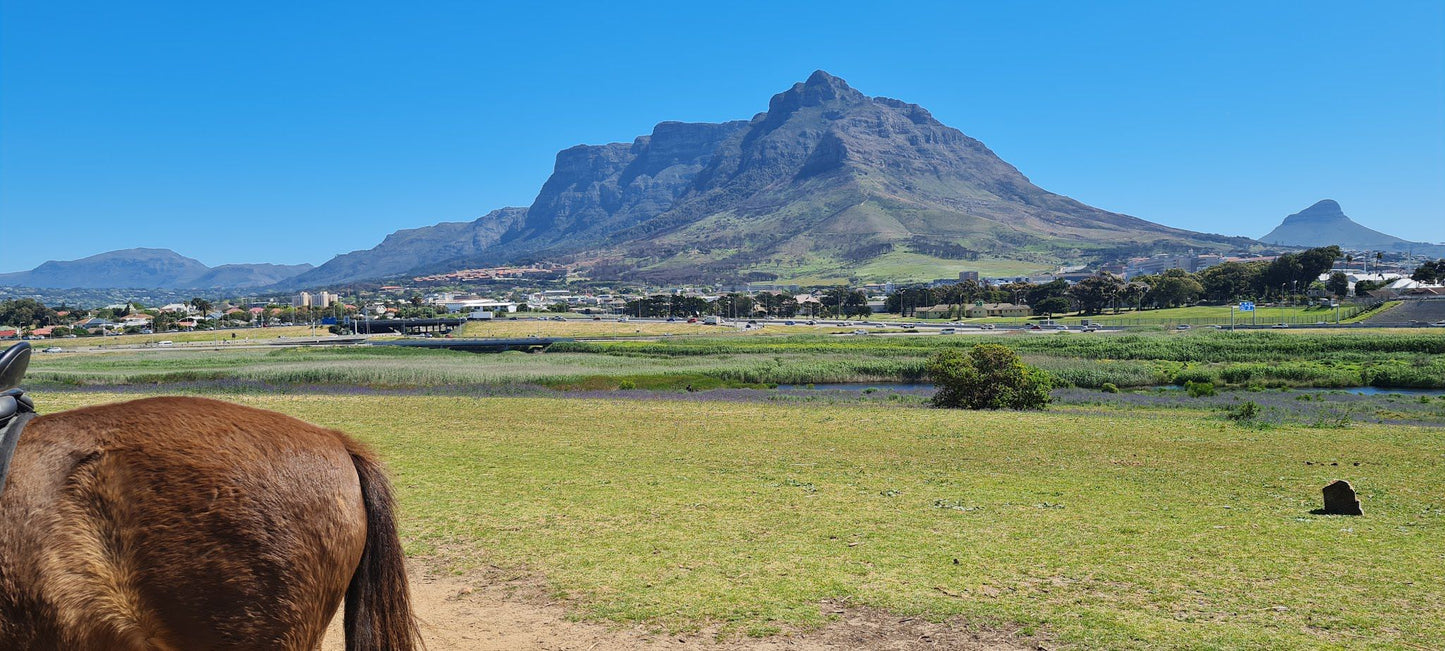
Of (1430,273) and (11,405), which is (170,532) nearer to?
(11,405)

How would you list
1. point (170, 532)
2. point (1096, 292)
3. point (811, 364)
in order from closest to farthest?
point (170, 532) < point (811, 364) < point (1096, 292)

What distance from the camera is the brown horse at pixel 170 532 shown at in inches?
133

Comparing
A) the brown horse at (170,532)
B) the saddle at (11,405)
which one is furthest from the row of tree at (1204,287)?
the saddle at (11,405)

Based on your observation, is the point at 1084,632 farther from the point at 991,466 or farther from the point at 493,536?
the point at 991,466

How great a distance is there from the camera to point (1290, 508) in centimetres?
1068

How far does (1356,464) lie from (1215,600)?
→ 9.53m

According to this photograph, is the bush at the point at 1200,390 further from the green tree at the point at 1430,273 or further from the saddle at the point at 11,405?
the green tree at the point at 1430,273

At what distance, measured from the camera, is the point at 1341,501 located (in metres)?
10.2

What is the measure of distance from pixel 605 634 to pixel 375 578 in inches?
115

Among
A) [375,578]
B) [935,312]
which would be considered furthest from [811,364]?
[935,312]

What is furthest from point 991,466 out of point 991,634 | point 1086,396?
point 1086,396

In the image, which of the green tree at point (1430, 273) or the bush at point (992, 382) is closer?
the bush at point (992, 382)

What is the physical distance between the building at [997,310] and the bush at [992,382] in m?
106

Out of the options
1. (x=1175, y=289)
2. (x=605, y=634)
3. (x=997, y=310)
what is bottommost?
(x=605, y=634)
